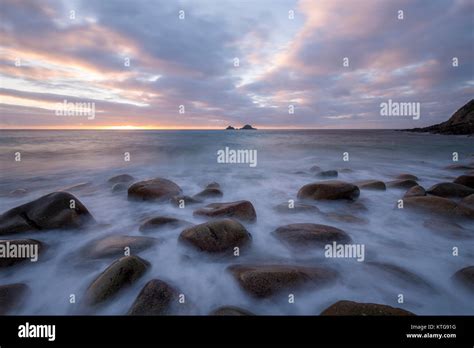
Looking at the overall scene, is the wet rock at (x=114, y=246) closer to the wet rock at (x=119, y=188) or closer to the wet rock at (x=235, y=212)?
the wet rock at (x=235, y=212)

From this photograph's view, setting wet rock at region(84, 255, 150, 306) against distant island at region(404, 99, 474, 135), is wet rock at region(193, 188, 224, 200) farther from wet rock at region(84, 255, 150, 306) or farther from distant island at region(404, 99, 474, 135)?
distant island at region(404, 99, 474, 135)

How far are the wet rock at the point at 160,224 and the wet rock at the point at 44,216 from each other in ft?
5.28

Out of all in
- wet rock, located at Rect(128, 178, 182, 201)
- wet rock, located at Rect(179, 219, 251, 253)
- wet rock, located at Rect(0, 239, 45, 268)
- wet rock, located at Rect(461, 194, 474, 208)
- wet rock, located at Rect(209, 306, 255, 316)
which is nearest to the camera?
wet rock, located at Rect(209, 306, 255, 316)

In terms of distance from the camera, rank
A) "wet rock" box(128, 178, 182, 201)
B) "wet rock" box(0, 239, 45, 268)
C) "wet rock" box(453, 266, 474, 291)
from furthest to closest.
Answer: "wet rock" box(128, 178, 182, 201), "wet rock" box(0, 239, 45, 268), "wet rock" box(453, 266, 474, 291)

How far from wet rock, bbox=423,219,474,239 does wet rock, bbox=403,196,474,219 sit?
1.41 feet

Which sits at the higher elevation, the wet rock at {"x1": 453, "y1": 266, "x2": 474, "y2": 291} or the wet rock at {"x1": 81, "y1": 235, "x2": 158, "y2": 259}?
the wet rock at {"x1": 81, "y1": 235, "x2": 158, "y2": 259}

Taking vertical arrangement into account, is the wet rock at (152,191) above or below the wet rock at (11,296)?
above

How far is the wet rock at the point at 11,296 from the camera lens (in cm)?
337

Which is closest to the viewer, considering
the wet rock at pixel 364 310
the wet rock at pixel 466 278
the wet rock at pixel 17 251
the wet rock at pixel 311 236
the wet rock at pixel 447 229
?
the wet rock at pixel 364 310

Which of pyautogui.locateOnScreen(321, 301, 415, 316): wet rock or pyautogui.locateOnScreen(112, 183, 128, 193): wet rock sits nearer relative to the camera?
pyautogui.locateOnScreen(321, 301, 415, 316): wet rock

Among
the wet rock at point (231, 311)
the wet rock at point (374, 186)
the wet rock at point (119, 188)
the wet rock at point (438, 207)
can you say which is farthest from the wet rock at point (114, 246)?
the wet rock at point (374, 186)

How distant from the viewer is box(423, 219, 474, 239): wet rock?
5.34 meters

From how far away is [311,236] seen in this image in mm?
4984

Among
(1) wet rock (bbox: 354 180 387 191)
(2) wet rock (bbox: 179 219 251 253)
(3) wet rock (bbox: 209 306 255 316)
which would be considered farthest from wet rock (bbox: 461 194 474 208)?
(3) wet rock (bbox: 209 306 255 316)
